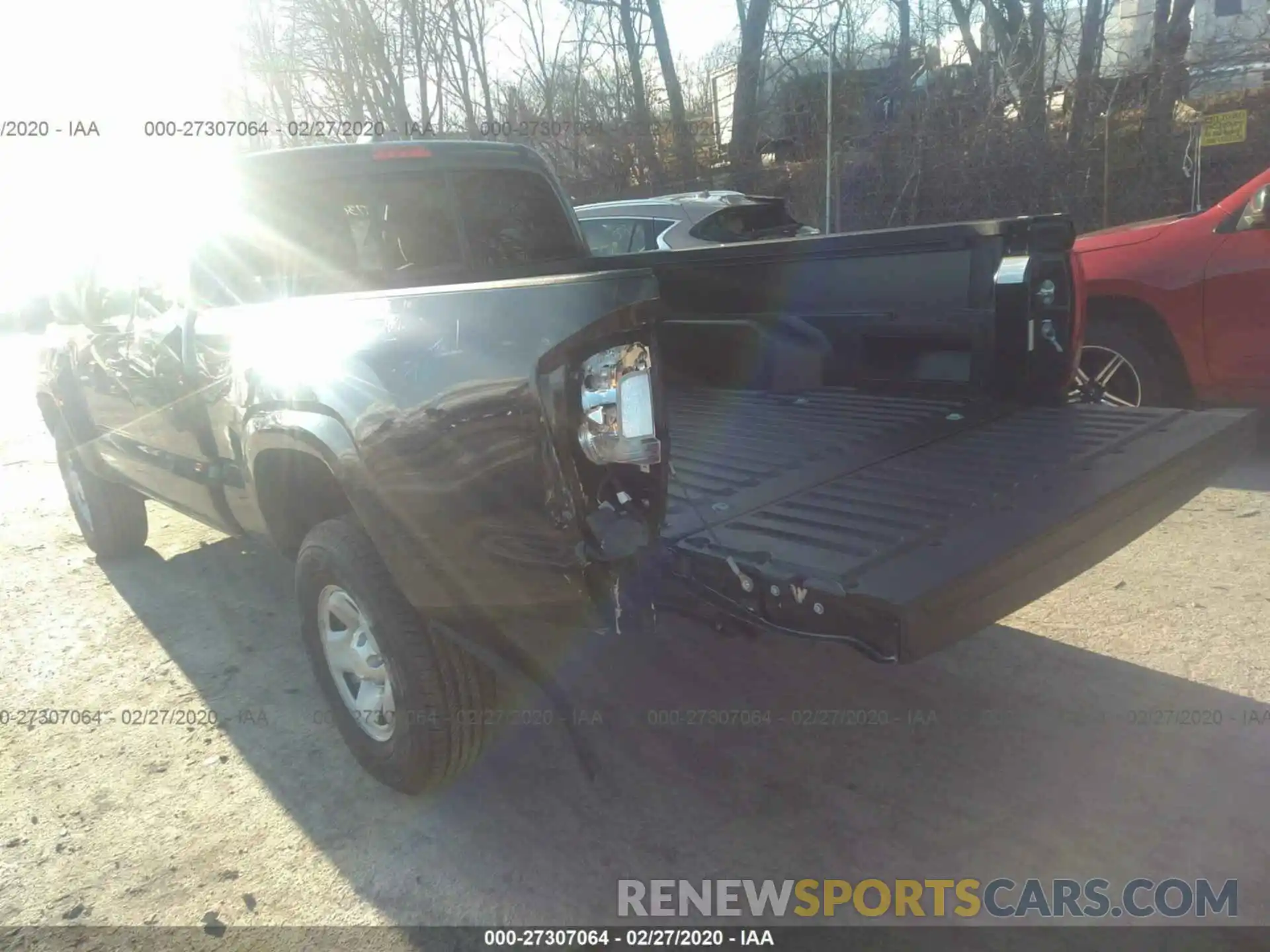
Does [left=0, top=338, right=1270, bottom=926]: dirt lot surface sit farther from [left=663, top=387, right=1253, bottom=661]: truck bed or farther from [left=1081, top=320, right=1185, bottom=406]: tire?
[left=1081, top=320, right=1185, bottom=406]: tire

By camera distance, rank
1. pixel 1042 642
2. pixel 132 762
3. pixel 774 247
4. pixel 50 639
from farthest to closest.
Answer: pixel 50 639 < pixel 774 247 < pixel 1042 642 < pixel 132 762

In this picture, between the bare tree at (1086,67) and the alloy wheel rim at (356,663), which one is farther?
the bare tree at (1086,67)

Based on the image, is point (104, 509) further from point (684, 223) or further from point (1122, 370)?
point (1122, 370)

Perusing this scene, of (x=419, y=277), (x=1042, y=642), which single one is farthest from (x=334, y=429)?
(x=1042, y=642)

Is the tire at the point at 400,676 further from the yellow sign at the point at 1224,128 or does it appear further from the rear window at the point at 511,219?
the yellow sign at the point at 1224,128

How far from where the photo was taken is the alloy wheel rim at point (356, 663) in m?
2.81

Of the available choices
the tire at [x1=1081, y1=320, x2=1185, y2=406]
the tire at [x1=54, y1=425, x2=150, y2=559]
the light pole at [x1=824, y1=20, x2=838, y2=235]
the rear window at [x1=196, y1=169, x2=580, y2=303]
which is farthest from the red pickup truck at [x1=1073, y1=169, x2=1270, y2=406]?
the light pole at [x1=824, y1=20, x2=838, y2=235]

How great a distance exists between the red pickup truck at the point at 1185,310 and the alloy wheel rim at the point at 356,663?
387 centimetres

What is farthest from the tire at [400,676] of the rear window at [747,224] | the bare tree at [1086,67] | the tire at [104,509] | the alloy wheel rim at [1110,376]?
the bare tree at [1086,67]

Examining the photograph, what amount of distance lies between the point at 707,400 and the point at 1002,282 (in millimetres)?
1311

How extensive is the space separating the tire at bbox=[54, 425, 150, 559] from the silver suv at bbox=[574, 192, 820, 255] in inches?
185

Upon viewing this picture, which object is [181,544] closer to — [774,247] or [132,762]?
[132,762]

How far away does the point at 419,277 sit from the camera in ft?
13.2

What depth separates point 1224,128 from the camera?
404 inches
